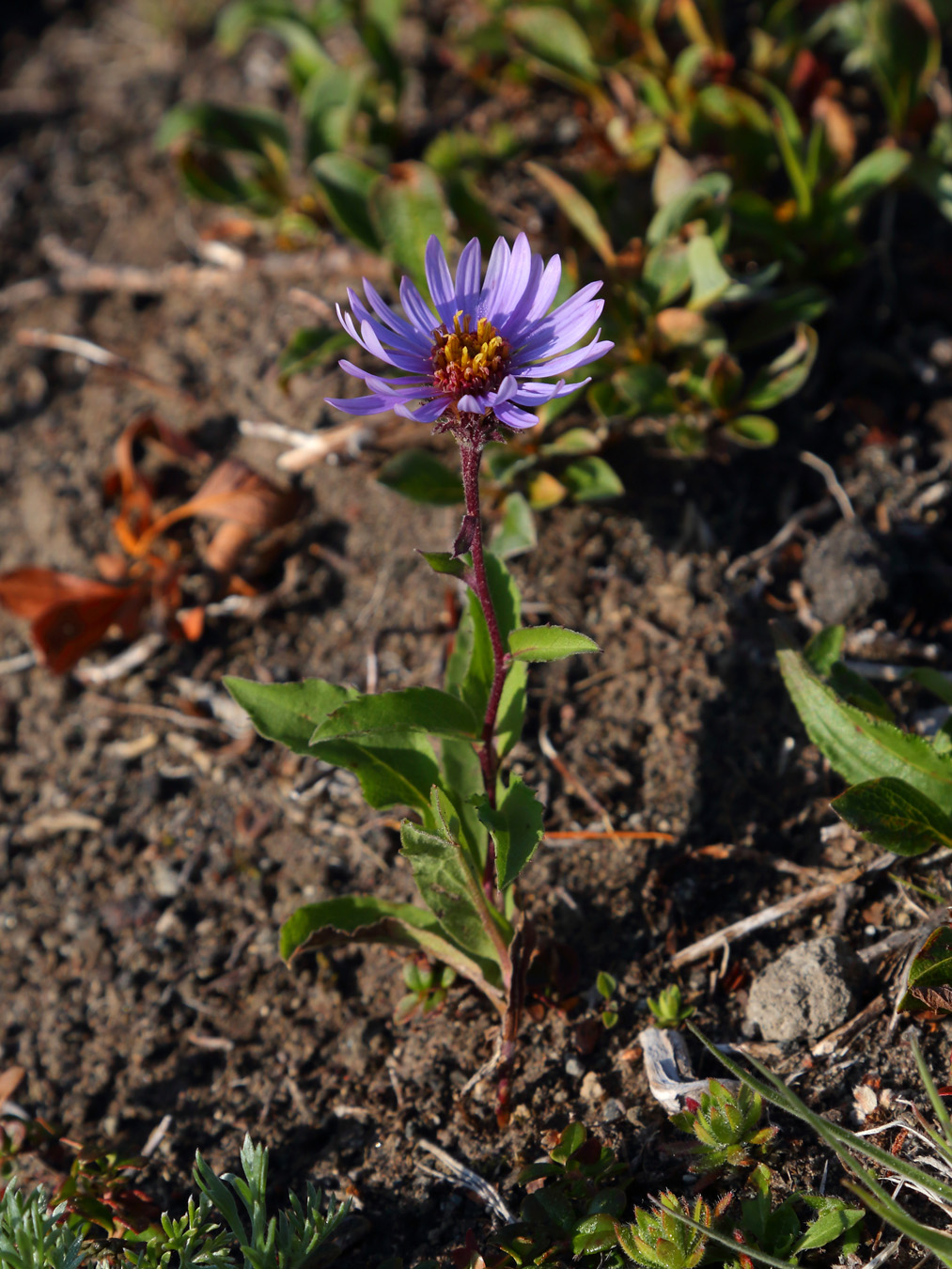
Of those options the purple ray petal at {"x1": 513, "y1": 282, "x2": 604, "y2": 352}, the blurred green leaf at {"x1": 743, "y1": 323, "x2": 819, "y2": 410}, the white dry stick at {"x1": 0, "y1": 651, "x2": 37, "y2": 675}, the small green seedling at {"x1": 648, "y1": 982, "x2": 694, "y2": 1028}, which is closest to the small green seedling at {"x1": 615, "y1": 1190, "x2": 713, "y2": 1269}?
the small green seedling at {"x1": 648, "y1": 982, "x2": 694, "y2": 1028}

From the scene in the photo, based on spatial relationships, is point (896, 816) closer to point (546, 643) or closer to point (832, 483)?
point (546, 643)

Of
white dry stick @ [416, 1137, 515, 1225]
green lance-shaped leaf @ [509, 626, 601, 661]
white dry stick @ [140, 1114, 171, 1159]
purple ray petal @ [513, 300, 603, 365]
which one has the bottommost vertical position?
white dry stick @ [140, 1114, 171, 1159]

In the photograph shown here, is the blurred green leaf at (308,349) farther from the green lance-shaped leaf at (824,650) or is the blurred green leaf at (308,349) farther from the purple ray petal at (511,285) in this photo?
the green lance-shaped leaf at (824,650)

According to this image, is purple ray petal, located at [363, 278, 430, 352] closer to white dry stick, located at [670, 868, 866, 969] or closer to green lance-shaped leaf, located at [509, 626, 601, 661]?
green lance-shaped leaf, located at [509, 626, 601, 661]

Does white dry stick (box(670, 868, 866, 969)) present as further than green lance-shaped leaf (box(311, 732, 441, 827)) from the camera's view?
Yes

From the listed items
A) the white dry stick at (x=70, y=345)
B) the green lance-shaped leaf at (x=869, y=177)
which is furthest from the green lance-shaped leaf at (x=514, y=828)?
the white dry stick at (x=70, y=345)

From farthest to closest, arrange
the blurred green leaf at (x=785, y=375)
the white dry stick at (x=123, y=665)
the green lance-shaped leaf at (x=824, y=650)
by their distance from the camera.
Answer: the white dry stick at (x=123, y=665) → the blurred green leaf at (x=785, y=375) → the green lance-shaped leaf at (x=824, y=650)
